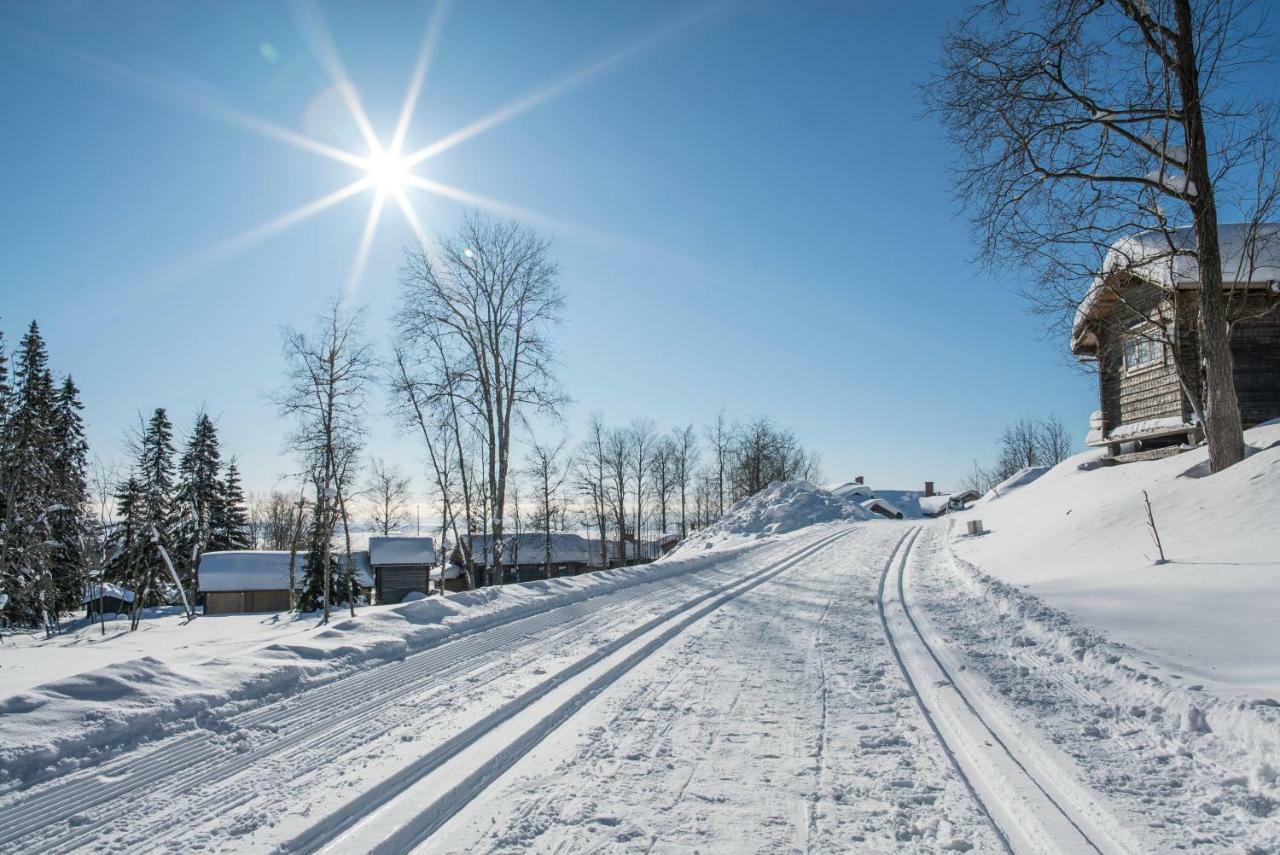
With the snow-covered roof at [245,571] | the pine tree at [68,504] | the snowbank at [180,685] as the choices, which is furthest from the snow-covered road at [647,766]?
the snow-covered roof at [245,571]

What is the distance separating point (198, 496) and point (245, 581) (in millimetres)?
7667

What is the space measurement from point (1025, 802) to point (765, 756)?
4.11ft

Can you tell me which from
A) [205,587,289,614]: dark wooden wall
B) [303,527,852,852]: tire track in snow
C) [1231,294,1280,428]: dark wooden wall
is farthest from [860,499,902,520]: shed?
[303,527,852,852]: tire track in snow

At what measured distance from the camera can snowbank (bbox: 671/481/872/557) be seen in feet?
109

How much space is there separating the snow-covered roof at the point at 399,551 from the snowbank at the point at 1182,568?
35.8 metres

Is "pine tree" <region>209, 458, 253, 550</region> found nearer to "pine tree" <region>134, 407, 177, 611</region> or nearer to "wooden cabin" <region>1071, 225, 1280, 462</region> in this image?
"pine tree" <region>134, 407, 177, 611</region>

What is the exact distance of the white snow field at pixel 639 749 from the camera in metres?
2.73

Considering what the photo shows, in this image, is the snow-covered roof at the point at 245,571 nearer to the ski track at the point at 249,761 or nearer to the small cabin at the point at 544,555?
the small cabin at the point at 544,555

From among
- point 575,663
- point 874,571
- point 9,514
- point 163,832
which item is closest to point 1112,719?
point 575,663

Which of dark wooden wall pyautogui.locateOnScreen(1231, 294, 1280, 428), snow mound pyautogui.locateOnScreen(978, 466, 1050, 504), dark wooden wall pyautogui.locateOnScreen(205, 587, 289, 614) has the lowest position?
dark wooden wall pyautogui.locateOnScreen(205, 587, 289, 614)

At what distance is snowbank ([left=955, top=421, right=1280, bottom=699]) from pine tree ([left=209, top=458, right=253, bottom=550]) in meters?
48.0

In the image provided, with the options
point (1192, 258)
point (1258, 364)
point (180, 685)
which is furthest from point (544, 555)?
point (180, 685)

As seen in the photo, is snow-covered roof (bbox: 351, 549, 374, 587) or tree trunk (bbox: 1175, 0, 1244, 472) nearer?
tree trunk (bbox: 1175, 0, 1244, 472)

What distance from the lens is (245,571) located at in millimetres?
40406
